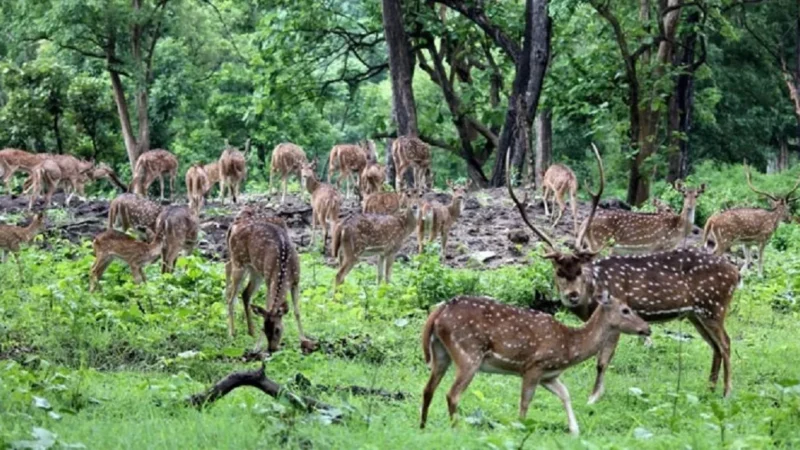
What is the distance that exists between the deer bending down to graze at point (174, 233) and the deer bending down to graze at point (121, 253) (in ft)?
1.16

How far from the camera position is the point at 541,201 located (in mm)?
23094

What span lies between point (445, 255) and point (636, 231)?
12.1ft

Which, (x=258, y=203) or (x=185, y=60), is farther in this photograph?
(x=185, y=60)

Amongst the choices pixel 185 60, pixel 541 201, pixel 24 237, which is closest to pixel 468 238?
pixel 541 201

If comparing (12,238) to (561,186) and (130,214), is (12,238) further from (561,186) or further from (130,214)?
(561,186)

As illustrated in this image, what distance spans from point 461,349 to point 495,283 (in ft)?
20.4

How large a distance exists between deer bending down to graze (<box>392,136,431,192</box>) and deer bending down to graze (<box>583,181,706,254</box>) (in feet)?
27.6

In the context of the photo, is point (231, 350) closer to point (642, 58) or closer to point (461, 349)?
point (461, 349)

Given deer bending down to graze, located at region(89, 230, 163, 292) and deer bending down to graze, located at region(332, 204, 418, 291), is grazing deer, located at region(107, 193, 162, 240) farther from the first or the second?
deer bending down to graze, located at region(332, 204, 418, 291)

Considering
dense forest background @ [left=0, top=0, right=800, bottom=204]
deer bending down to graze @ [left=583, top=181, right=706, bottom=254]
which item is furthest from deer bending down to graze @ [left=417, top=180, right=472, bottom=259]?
dense forest background @ [left=0, top=0, right=800, bottom=204]

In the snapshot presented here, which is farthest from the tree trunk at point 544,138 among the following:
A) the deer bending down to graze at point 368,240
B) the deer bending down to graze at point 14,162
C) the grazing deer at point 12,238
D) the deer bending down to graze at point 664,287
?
the deer bending down to graze at point 664,287

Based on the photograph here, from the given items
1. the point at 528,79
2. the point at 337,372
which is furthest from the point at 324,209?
the point at 337,372

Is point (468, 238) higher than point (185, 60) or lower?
lower

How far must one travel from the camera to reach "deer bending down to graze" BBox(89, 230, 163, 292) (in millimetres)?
14641
